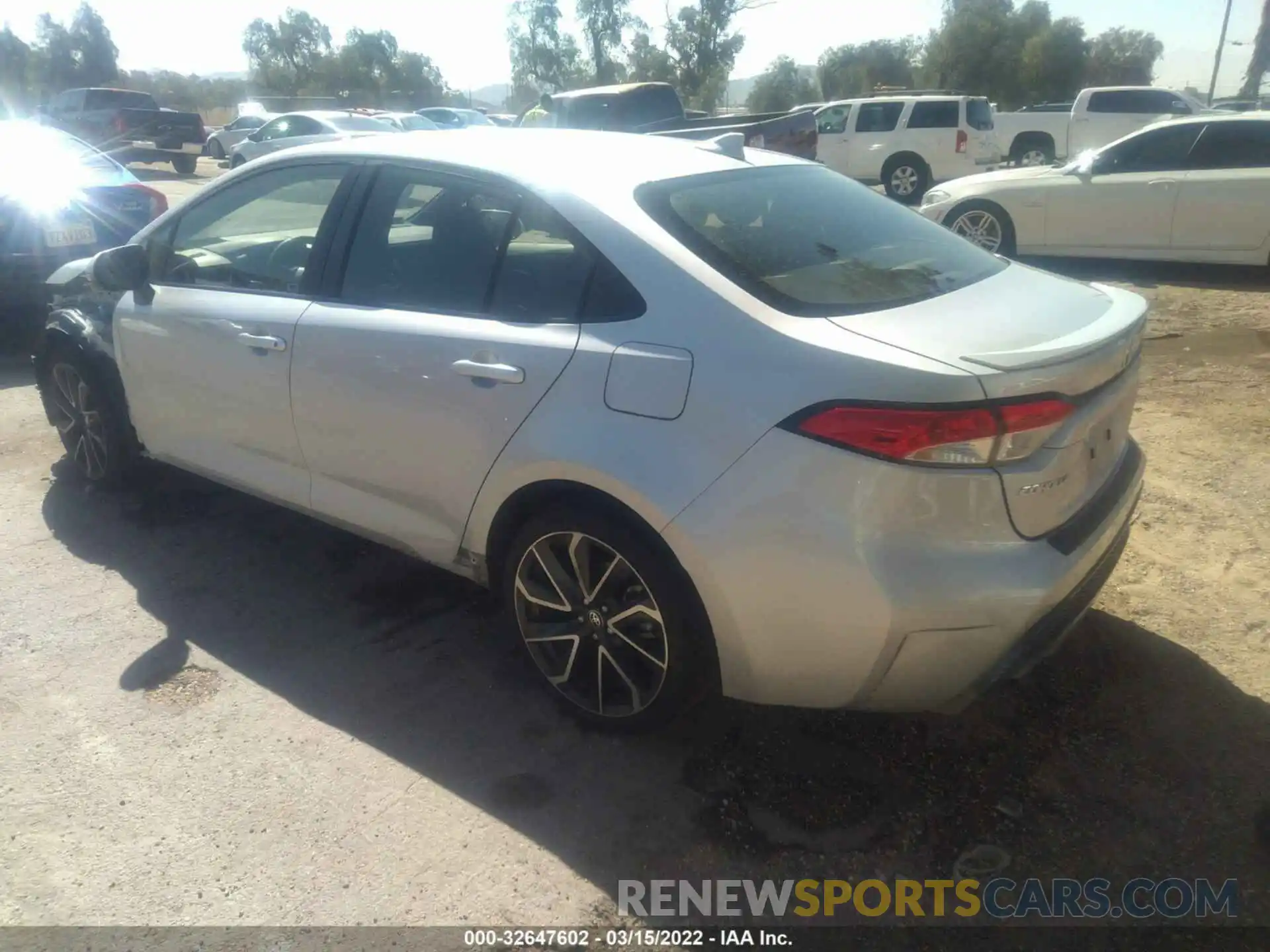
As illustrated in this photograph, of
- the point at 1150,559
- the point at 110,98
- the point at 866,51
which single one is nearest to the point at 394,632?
the point at 1150,559

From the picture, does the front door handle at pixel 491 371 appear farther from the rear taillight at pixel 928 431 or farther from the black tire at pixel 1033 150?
the black tire at pixel 1033 150

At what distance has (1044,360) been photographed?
2.31 m

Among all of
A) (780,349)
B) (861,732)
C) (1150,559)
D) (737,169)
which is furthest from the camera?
(1150,559)

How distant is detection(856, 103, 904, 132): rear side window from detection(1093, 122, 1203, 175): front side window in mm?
9200

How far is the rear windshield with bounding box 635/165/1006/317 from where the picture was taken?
2592mm

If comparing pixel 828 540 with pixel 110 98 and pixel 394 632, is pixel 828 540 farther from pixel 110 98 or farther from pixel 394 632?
pixel 110 98

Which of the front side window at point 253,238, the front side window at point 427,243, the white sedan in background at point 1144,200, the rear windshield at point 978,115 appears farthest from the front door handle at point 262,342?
the rear windshield at point 978,115

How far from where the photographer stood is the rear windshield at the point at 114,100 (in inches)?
1011

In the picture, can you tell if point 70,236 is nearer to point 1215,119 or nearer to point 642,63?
point 1215,119

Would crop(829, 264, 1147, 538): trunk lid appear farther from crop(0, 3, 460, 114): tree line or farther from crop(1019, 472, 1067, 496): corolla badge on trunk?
crop(0, 3, 460, 114): tree line

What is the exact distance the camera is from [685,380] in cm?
244

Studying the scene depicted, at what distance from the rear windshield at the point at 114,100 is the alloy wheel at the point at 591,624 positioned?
92.0 ft

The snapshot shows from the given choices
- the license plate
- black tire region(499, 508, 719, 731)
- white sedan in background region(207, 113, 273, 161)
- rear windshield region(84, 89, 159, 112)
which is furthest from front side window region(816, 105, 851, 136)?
rear windshield region(84, 89, 159, 112)

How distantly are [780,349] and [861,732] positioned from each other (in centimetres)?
124
